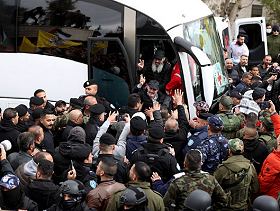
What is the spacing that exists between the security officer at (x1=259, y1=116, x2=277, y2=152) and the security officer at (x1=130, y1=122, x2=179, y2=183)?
67.3 inches

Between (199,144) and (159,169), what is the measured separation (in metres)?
0.75

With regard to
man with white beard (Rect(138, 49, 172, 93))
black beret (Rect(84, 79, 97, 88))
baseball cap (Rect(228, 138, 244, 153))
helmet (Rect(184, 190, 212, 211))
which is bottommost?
helmet (Rect(184, 190, 212, 211))

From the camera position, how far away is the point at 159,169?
4809 millimetres

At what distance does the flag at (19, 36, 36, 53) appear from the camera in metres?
8.17

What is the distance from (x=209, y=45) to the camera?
321 inches

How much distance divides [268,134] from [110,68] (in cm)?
347

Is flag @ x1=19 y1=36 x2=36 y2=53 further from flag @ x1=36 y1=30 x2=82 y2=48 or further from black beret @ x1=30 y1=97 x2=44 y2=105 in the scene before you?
black beret @ x1=30 y1=97 x2=44 y2=105

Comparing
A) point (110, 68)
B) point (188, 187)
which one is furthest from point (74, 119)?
point (188, 187)

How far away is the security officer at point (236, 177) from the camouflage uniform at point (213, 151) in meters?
0.32

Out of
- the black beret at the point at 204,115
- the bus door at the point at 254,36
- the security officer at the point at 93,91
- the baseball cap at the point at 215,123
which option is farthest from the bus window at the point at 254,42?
the baseball cap at the point at 215,123

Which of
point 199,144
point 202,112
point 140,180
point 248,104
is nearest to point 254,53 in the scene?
point 248,104

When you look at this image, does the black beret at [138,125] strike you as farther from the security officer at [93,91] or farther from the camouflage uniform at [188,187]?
the security officer at [93,91]

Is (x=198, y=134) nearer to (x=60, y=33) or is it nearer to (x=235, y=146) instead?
(x=235, y=146)

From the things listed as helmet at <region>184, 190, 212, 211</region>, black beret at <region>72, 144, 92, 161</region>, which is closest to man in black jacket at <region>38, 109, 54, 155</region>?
black beret at <region>72, 144, 92, 161</region>
